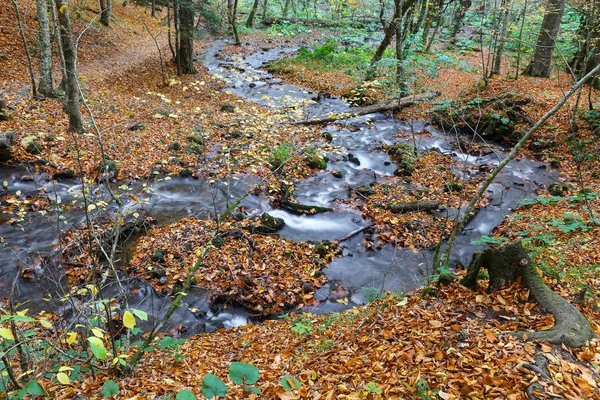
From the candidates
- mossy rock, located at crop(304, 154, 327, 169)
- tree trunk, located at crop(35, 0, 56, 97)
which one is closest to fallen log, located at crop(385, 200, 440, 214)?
mossy rock, located at crop(304, 154, 327, 169)

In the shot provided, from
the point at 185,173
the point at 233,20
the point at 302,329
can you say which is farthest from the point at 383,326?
the point at 233,20

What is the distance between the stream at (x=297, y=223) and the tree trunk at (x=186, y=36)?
344 inches

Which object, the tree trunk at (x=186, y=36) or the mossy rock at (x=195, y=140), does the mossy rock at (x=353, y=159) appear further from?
the tree trunk at (x=186, y=36)

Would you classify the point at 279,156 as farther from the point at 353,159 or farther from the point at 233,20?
the point at 233,20

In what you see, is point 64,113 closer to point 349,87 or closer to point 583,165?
point 349,87

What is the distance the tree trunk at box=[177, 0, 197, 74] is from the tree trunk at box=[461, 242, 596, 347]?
17.0 meters

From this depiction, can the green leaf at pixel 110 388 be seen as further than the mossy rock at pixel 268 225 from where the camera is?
No

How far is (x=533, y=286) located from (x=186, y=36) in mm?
18031

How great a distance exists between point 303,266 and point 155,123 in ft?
28.9

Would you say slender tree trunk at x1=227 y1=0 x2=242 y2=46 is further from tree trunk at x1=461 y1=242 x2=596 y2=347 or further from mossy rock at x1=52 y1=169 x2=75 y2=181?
tree trunk at x1=461 y1=242 x2=596 y2=347

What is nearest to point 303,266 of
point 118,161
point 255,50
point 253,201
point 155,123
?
point 253,201

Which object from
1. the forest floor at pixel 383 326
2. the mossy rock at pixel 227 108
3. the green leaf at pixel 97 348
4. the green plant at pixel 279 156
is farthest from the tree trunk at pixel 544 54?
the green leaf at pixel 97 348

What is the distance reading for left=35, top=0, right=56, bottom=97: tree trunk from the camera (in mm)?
10607

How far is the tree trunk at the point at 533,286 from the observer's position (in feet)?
10.0
